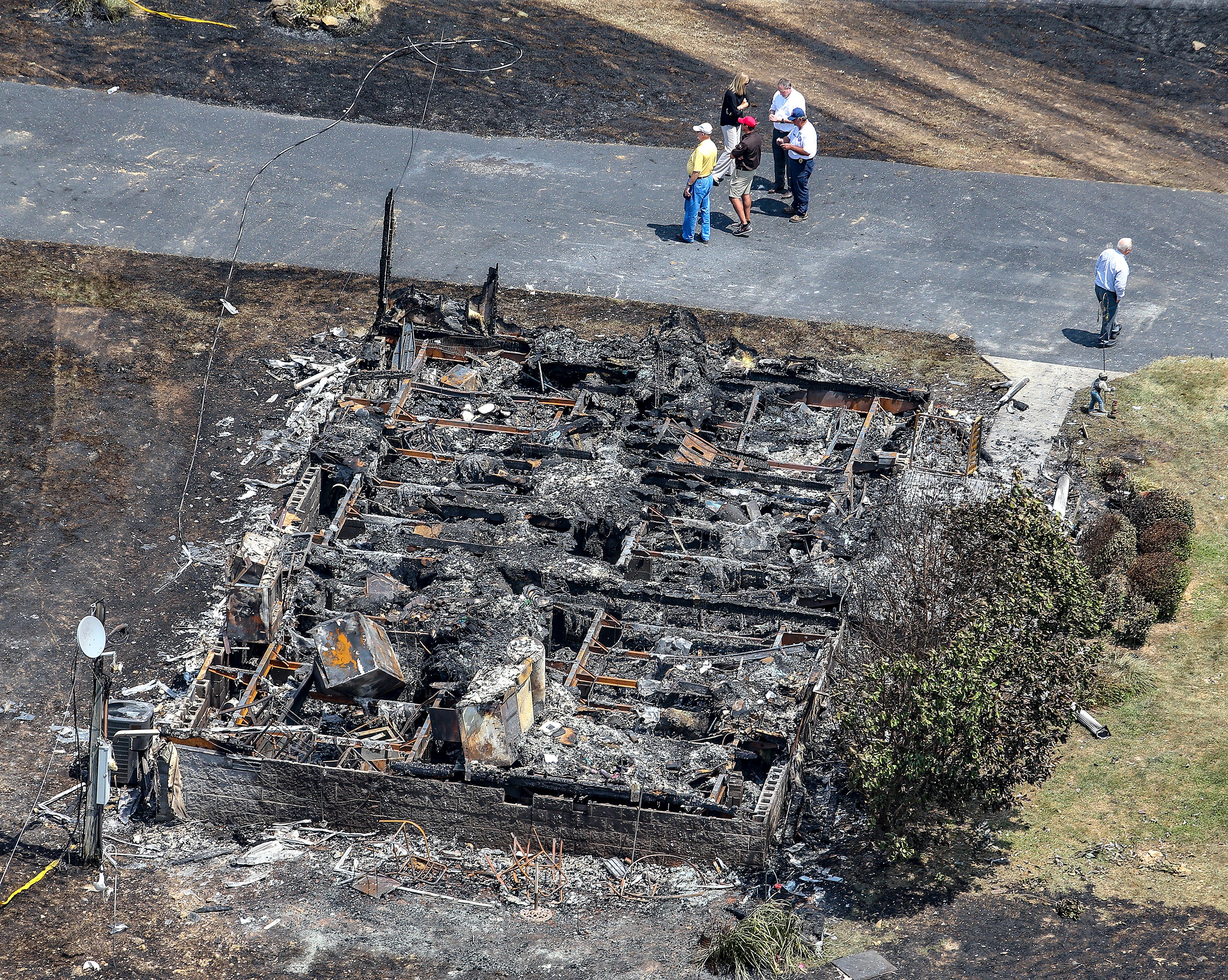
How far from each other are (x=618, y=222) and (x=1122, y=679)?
1223cm

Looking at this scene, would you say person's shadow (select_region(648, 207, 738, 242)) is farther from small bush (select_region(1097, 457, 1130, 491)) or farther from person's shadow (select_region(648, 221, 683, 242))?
small bush (select_region(1097, 457, 1130, 491))

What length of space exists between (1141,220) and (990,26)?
811 cm

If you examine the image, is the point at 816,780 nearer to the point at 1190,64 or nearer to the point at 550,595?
the point at 550,595

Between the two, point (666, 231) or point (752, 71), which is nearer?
point (666, 231)

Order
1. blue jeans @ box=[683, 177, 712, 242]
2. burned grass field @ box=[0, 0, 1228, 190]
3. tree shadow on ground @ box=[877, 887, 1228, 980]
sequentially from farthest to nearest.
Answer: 1. burned grass field @ box=[0, 0, 1228, 190]
2. blue jeans @ box=[683, 177, 712, 242]
3. tree shadow on ground @ box=[877, 887, 1228, 980]

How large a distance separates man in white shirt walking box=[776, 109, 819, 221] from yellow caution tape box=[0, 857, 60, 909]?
53.1 ft

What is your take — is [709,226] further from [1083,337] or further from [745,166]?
[1083,337]

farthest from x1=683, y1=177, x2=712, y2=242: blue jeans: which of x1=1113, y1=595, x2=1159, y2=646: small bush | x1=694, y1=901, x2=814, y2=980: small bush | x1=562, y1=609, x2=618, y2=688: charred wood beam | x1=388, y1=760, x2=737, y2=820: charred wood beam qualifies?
x1=694, y1=901, x2=814, y2=980: small bush

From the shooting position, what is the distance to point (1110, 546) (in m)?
17.5

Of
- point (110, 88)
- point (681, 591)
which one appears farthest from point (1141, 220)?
point (110, 88)

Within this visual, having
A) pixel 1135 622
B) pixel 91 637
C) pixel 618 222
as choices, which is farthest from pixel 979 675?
pixel 618 222

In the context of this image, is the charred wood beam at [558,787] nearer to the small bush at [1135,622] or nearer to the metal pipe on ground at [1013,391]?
the small bush at [1135,622]

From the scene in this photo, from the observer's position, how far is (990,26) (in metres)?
30.9

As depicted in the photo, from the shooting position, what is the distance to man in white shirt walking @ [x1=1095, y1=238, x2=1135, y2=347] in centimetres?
2111
